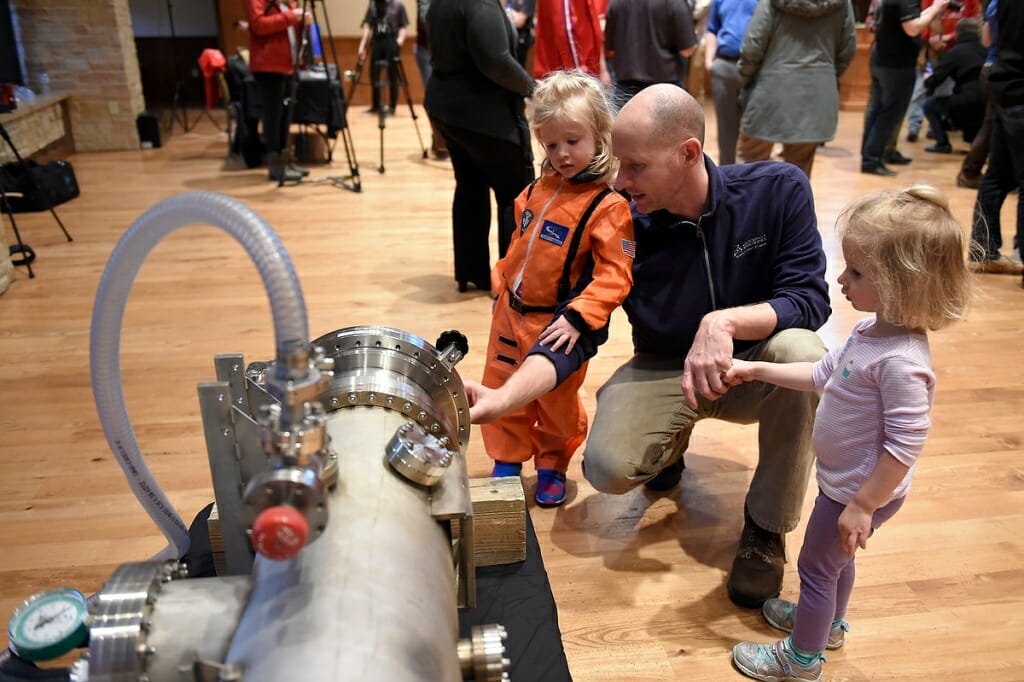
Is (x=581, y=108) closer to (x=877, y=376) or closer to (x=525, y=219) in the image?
(x=525, y=219)

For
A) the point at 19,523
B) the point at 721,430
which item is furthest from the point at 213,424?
the point at 721,430

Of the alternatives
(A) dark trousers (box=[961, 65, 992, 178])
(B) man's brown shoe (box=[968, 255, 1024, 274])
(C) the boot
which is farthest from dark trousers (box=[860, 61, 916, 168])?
(C) the boot

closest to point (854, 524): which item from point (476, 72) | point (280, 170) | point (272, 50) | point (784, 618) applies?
point (784, 618)

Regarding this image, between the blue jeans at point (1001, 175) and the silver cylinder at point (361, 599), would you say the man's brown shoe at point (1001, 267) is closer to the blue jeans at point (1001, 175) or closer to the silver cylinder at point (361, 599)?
the blue jeans at point (1001, 175)

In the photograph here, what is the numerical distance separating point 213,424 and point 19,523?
52.8 inches

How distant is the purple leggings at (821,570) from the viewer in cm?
146

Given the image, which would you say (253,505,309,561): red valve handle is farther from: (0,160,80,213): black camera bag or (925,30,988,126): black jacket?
(925,30,988,126): black jacket

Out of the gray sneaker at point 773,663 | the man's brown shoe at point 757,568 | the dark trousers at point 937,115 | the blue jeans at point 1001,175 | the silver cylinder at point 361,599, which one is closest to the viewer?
the silver cylinder at point 361,599

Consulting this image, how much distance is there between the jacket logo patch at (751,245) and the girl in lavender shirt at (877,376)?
387 mm

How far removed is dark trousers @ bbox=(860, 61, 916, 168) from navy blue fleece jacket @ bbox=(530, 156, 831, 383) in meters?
4.09

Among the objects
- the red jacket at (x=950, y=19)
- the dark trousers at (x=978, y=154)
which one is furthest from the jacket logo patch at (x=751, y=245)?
the red jacket at (x=950, y=19)

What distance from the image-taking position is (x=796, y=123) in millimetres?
3855

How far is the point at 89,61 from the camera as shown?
6438mm

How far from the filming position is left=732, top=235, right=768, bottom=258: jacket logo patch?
1.84m
